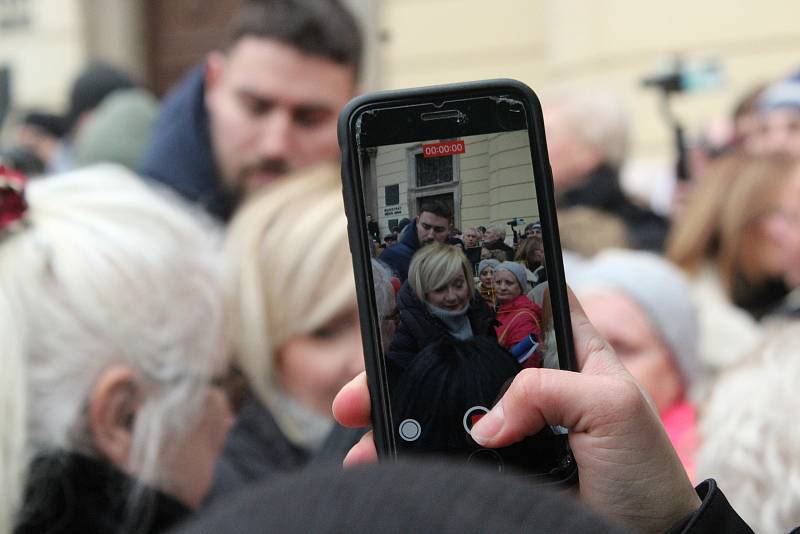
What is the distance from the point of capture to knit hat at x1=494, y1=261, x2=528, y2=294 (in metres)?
0.87

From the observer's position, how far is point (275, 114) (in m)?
2.82

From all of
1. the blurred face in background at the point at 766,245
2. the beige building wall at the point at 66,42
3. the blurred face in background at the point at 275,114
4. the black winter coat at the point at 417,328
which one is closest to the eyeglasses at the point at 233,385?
the blurred face in background at the point at 275,114

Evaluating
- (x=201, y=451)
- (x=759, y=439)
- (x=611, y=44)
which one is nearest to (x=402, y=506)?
(x=759, y=439)

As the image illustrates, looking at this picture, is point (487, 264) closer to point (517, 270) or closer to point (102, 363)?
point (517, 270)

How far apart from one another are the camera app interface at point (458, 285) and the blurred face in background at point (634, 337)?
1.50m

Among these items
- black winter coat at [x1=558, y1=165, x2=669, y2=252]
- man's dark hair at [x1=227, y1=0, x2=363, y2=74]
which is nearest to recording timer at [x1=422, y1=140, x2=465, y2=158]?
man's dark hair at [x1=227, y1=0, x2=363, y2=74]

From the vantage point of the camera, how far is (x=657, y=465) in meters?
0.84

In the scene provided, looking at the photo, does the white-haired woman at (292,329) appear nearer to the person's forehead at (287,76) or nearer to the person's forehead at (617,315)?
the person's forehead at (617,315)

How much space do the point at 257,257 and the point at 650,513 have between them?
4.92 ft

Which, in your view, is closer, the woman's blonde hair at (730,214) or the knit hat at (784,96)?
the woman's blonde hair at (730,214)

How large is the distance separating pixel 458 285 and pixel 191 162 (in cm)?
217

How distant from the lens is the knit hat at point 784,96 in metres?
3.38

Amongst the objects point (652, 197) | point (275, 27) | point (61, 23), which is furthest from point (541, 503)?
point (61, 23)

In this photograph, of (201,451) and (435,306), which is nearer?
(435,306)
